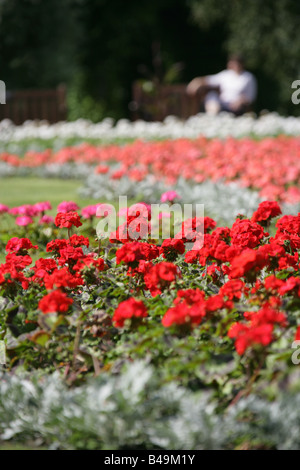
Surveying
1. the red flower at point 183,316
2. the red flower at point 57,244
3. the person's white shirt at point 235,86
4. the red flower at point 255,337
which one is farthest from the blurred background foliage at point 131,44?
the red flower at point 255,337

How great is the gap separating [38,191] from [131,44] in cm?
1356

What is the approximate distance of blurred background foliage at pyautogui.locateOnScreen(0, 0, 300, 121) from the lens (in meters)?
20.3

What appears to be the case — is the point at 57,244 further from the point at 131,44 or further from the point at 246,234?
the point at 131,44

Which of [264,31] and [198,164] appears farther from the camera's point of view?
[264,31]

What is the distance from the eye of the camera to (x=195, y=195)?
700cm

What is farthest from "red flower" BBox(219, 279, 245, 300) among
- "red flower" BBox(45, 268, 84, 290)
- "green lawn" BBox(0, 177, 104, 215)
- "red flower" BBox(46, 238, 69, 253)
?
"green lawn" BBox(0, 177, 104, 215)

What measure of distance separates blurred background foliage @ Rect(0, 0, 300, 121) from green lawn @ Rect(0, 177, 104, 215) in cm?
1049

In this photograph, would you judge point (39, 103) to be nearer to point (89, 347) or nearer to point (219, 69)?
point (219, 69)

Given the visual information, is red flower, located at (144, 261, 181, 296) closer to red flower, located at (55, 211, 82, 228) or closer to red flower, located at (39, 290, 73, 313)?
red flower, located at (39, 290, 73, 313)

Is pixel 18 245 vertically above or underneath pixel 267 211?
A: underneath

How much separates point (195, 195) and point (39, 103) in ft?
35.6

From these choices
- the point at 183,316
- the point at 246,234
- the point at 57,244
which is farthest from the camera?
the point at 57,244

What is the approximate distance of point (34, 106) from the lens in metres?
17.0

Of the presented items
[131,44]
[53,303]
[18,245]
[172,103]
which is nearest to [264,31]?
[131,44]
